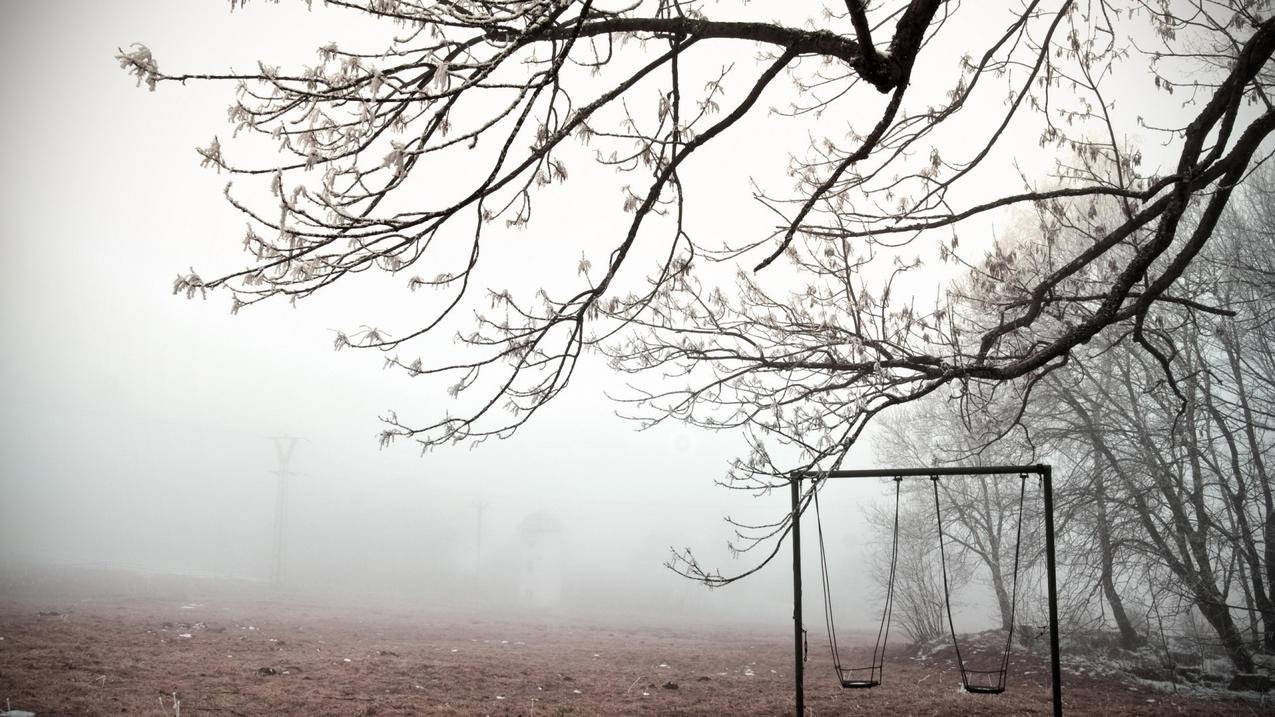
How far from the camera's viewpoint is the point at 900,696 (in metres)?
9.17

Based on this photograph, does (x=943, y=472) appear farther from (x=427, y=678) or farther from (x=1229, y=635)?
(x=1229, y=635)

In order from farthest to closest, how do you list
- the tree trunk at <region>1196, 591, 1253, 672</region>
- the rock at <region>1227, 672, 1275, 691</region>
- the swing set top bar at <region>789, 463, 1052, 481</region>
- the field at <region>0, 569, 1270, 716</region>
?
the tree trunk at <region>1196, 591, 1253, 672</region>, the rock at <region>1227, 672, 1275, 691</region>, the field at <region>0, 569, 1270, 716</region>, the swing set top bar at <region>789, 463, 1052, 481</region>

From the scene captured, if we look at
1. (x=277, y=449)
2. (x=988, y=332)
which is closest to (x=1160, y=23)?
(x=988, y=332)

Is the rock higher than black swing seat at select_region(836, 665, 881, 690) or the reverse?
the reverse

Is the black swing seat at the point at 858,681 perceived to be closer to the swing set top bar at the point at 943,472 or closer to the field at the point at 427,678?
the field at the point at 427,678

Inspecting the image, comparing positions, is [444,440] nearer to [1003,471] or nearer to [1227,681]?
[1003,471]

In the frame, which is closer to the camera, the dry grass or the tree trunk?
the dry grass

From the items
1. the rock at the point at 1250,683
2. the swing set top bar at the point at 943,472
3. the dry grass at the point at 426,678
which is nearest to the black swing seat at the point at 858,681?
the dry grass at the point at 426,678

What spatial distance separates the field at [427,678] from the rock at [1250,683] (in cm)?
44

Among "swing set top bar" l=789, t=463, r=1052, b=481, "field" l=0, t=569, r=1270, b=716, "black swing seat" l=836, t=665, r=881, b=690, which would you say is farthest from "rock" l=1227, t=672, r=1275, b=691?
"swing set top bar" l=789, t=463, r=1052, b=481

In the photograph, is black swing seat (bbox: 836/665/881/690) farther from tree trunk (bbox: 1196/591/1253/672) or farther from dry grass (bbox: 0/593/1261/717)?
tree trunk (bbox: 1196/591/1253/672)

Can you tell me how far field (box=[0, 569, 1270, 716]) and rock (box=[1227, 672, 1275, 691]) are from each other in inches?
17.2

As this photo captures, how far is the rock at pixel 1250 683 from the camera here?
8984 mm

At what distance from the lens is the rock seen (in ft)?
29.5
